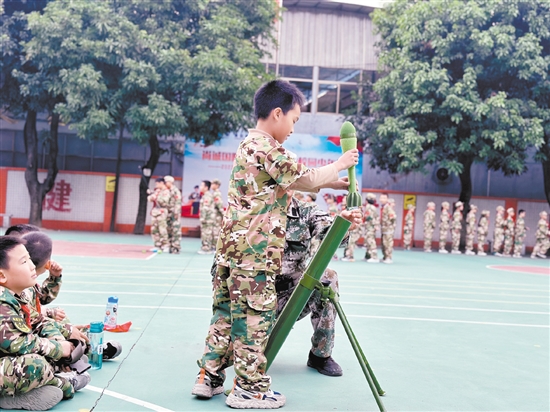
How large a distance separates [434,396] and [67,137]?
67.1ft

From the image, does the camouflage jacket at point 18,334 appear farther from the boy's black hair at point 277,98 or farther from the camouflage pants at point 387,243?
the camouflage pants at point 387,243

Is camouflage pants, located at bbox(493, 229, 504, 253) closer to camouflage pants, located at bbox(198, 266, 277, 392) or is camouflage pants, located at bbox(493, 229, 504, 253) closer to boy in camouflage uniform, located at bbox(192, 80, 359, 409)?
boy in camouflage uniform, located at bbox(192, 80, 359, 409)

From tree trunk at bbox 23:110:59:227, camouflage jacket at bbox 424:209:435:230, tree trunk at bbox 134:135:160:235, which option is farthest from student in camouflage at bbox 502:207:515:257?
tree trunk at bbox 23:110:59:227

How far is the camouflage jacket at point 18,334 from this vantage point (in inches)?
121

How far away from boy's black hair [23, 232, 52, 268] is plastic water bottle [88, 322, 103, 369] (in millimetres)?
565

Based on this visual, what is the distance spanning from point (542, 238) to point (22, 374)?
808 inches

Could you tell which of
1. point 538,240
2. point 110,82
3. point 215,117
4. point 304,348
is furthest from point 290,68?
point 304,348

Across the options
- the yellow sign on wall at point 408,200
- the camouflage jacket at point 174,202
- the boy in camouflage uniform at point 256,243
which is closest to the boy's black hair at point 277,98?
the boy in camouflage uniform at point 256,243

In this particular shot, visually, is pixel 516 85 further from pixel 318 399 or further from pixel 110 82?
pixel 318 399

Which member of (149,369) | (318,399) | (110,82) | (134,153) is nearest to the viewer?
(318,399)

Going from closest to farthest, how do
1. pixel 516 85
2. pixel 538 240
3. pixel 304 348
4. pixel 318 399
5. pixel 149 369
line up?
pixel 318 399
pixel 149 369
pixel 304 348
pixel 516 85
pixel 538 240

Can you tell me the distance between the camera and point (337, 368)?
14.1ft

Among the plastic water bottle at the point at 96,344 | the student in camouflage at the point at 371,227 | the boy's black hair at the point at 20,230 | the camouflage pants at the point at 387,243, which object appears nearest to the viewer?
the boy's black hair at the point at 20,230

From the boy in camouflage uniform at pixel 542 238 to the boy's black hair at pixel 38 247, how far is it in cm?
1960
